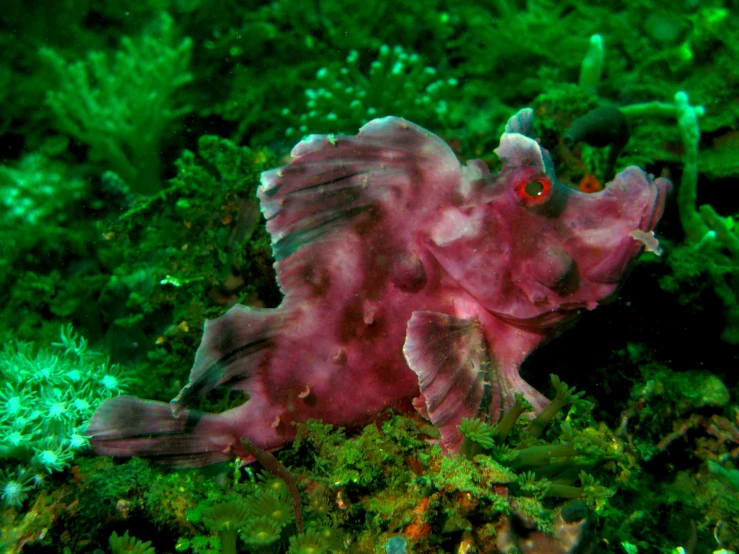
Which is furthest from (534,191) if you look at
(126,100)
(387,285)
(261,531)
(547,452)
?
(126,100)

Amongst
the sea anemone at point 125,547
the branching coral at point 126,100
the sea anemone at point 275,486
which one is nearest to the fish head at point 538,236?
the sea anemone at point 275,486

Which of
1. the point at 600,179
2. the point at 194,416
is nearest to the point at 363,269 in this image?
the point at 194,416

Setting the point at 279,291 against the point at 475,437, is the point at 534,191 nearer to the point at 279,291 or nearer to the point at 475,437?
the point at 475,437

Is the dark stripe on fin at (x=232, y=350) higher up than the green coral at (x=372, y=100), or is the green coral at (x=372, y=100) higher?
the dark stripe on fin at (x=232, y=350)

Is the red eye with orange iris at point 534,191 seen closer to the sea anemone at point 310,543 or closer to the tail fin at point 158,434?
the sea anemone at point 310,543

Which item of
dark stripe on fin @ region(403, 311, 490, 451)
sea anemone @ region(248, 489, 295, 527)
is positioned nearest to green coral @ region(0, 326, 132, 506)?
sea anemone @ region(248, 489, 295, 527)

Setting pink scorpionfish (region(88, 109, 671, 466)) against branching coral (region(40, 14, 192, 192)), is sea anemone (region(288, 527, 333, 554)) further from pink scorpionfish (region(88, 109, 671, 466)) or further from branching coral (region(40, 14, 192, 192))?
branching coral (region(40, 14, 192, 192))
